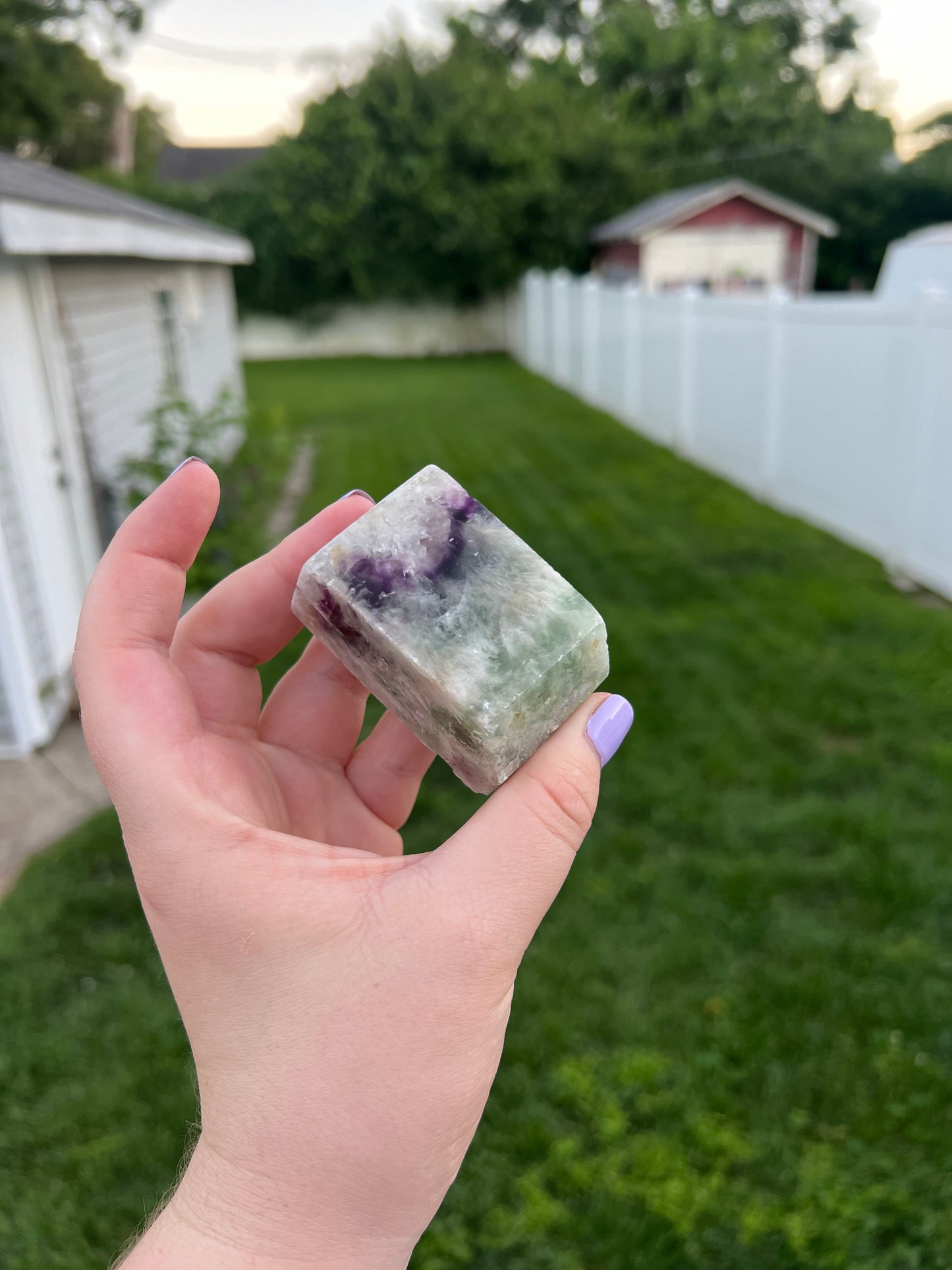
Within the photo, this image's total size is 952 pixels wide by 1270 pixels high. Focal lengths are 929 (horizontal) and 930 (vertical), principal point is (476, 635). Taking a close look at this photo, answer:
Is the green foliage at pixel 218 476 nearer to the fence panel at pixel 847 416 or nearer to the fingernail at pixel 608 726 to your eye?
the fingernail at pixel 608 726

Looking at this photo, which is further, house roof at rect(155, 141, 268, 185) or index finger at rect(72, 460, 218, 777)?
house roof at rect(155, 141, 268, 185)

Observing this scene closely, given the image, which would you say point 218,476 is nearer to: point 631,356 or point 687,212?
point 631,356

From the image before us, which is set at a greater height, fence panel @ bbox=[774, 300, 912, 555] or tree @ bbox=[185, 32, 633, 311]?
tree @ bbox=[185, 32, 633, 311]

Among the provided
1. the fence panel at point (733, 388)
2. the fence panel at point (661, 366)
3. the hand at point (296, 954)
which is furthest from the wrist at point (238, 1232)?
the fence panel at point (661, 366)

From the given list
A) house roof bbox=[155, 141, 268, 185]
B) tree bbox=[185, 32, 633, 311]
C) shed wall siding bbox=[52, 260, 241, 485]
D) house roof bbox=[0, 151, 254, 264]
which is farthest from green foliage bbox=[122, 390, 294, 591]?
house roof bbox=[155, 141, 268, 185]

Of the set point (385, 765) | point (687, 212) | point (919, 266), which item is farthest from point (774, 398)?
point (687, 212)

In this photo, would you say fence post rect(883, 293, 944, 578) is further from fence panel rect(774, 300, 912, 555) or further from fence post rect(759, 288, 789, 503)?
fence post rect(759, 288, 789, 503)

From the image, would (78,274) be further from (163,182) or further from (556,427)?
(163,182)

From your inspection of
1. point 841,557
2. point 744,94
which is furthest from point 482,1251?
point 744,94
